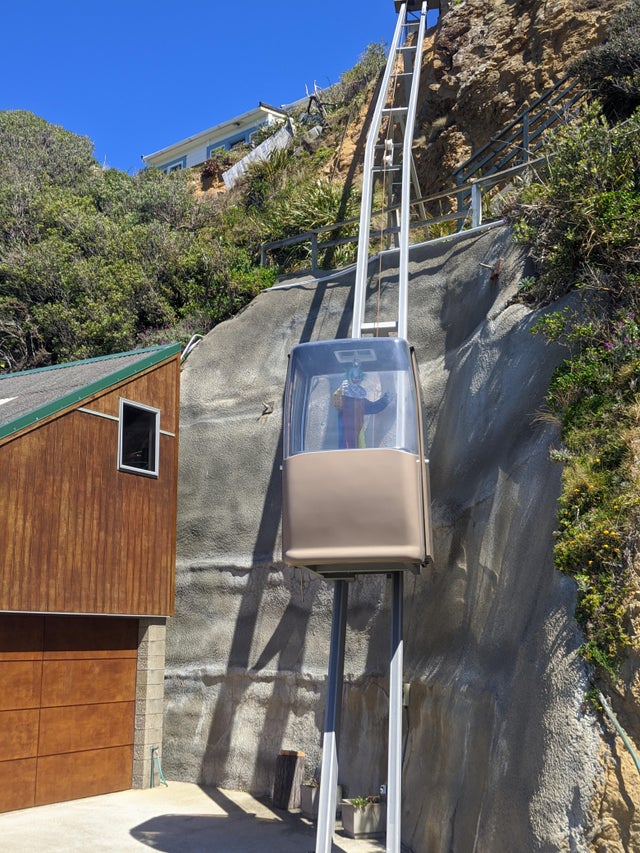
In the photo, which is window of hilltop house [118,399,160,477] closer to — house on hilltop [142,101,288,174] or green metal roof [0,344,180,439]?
green metal roof [0,344,180,439]

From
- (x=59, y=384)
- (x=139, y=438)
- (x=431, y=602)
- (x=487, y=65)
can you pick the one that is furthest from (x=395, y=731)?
(x=487, y=65)

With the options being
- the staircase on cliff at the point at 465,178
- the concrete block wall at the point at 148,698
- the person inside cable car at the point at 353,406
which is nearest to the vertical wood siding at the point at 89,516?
the concrete block wall at the point at 148,698

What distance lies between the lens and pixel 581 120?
13000 mm

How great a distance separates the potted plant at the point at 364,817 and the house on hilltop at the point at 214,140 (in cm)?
3697

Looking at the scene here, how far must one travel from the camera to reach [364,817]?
11219 millimetres

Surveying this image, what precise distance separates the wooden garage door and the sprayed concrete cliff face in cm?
112

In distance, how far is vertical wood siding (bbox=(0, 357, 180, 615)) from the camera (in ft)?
40.8

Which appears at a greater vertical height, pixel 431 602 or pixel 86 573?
pixel 86 573

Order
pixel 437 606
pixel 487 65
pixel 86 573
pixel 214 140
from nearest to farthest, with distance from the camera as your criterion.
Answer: pixel 437 606
pixel 86 573
pixel 487 65
pixel 214 140

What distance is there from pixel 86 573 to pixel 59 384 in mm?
3471

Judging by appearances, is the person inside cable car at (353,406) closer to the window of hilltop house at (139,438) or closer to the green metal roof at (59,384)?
the green metal roof at (59,384)

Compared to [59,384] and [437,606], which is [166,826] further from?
[59,384]

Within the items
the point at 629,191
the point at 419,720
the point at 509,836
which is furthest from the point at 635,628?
the point at 629,191

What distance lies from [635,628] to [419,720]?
171 inches
